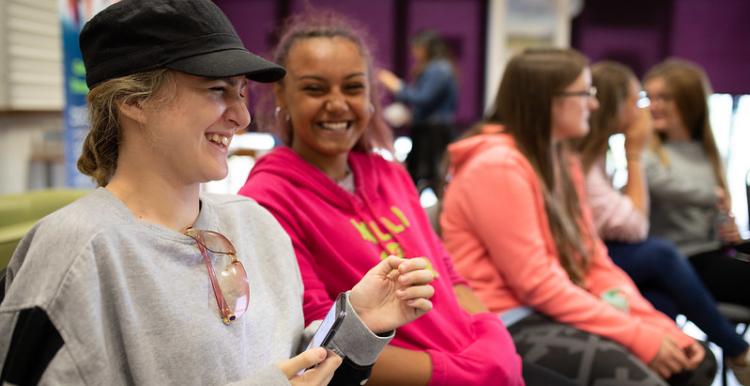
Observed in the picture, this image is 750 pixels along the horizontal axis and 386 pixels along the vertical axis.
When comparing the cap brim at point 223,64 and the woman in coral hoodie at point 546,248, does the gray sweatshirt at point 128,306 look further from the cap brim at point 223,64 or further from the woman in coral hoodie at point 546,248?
the woman in coral hoodie at point 546,248

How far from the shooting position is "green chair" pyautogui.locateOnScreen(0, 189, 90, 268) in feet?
3.79

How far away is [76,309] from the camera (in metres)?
0.87

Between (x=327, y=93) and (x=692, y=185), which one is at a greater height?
(x=327, y=93)

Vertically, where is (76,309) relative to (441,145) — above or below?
above

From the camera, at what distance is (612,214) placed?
2510mm

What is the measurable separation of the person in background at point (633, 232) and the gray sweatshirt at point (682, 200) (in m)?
0.15

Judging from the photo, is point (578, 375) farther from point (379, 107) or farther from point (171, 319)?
point (171, 319)

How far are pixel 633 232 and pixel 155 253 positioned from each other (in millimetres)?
1996

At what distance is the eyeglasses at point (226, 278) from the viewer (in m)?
1.04

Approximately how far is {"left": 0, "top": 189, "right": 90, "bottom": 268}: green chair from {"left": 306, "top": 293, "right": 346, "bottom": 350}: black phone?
0.55m

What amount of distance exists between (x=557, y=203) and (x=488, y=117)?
40 cm

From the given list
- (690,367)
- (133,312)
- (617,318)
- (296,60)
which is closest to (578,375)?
(617,318)

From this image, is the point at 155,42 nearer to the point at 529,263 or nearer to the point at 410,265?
the point at 410,265

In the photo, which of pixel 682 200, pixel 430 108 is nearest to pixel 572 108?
pixel 682 200
